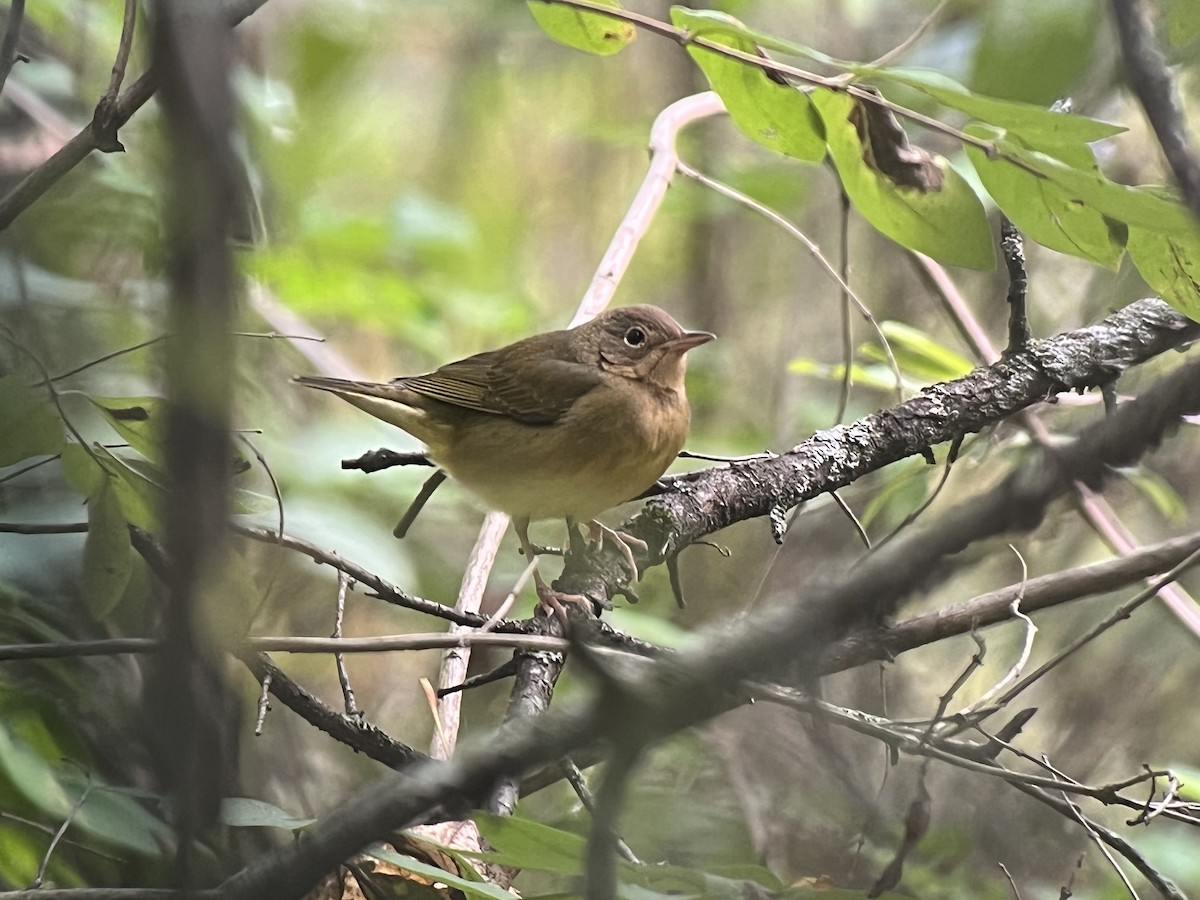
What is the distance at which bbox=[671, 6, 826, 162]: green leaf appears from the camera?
1.88 m

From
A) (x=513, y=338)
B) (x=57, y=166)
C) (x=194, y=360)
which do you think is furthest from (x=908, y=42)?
(x=513, y=338)

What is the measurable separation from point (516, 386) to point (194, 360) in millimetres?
2697

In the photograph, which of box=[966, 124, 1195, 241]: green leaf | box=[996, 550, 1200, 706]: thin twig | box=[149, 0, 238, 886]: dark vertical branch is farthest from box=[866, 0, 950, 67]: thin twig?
box=[149, 0, 238, 886]: dark vertical branch

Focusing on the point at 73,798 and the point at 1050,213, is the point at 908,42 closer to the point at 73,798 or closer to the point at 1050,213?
the point at 1050,213

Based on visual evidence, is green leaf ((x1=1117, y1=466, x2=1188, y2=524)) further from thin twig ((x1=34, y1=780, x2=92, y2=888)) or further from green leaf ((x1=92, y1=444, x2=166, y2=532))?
thin twig ((x1=34, y1=780, x2=92, y2=888))

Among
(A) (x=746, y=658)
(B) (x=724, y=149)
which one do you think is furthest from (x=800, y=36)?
(A) (x=746, y=658)

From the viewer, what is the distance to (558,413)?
10.2 feet

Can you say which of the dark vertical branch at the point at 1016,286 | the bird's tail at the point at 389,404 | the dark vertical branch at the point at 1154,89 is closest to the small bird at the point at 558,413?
the bird's tail at the point at 389,404

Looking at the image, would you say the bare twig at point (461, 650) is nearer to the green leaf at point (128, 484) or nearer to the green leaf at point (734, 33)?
the green leaf at point (128, 484)

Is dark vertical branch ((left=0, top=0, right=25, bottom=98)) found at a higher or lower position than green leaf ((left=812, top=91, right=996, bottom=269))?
higher

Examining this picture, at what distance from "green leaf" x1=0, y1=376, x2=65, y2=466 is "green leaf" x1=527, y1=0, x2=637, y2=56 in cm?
116

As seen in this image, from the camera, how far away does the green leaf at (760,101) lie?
188 centimetres

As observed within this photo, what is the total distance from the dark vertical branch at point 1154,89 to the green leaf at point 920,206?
0.70 meters

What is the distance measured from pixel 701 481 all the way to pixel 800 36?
391 centimetres
